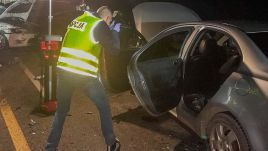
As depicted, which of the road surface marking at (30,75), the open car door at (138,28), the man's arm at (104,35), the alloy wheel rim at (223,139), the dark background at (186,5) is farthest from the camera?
the dark background at (186,5)

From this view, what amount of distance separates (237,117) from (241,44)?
0.74 meters

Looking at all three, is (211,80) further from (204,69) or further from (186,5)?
(186,5)

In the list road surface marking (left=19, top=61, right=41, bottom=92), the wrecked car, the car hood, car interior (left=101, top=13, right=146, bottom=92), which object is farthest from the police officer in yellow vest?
the car hood

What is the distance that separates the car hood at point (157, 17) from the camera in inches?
329

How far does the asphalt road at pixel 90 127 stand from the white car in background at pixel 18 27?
131 inches

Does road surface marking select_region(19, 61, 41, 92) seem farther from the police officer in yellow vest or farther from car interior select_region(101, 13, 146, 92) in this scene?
the police officer in yellow vest

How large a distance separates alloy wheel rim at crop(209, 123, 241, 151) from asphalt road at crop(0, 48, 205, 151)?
75 cm

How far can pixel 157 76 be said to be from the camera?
5.31 metres

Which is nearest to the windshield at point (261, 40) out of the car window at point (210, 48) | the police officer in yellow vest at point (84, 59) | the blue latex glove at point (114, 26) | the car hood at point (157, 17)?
the car window at point (210, 48)

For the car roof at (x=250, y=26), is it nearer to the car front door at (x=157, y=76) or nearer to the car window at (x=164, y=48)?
the car front door at (x=157, y=76)

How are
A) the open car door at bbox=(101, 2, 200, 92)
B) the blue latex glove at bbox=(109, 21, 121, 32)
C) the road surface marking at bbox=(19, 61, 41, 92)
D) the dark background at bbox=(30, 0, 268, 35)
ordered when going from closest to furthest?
the blue latex glove at bbox=(109, 21, 121, 32), the open car door at bbox=(101, 2, 200, 92), the road surface marking at bbox=(19, 61, 41, 92), the dark background at bbox=(30, 0, 268, 35)

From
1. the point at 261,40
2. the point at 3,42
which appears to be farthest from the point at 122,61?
the point at 3,42

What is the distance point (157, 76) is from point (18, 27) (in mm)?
6993

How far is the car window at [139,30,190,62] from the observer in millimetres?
5793
